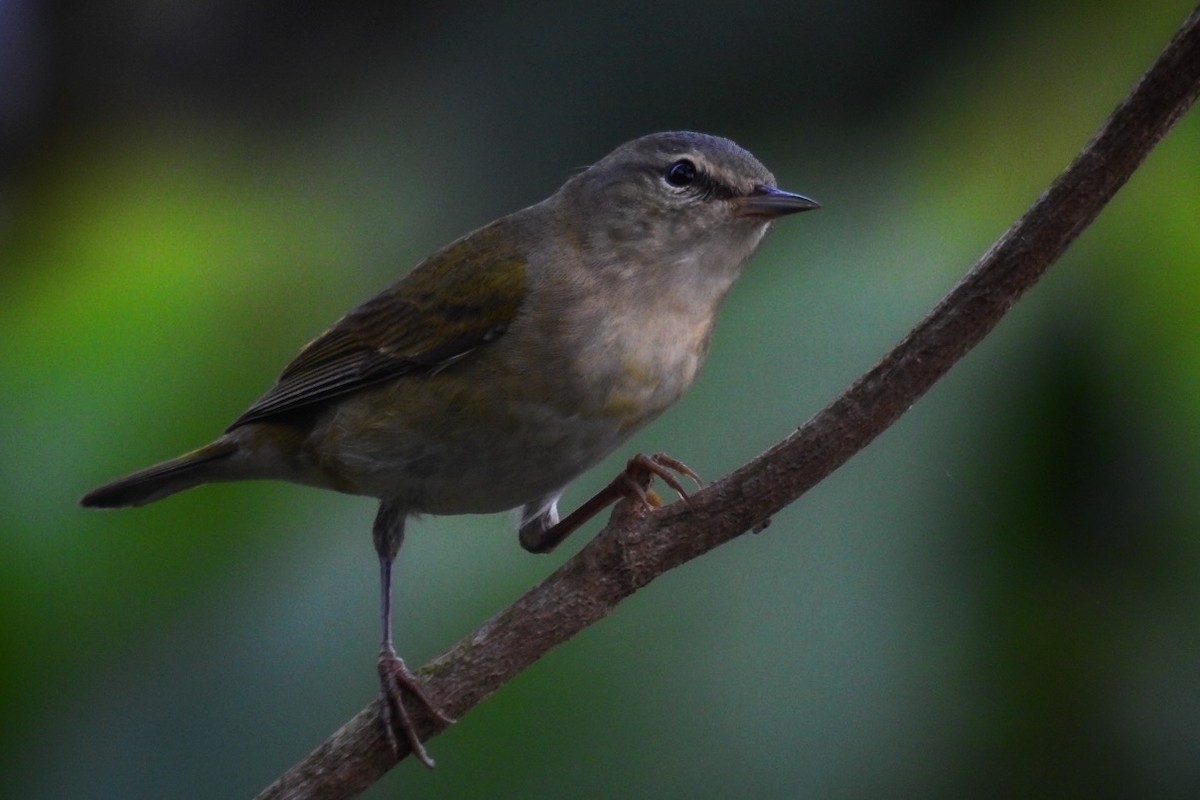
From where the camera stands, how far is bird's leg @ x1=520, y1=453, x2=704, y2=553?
216cm

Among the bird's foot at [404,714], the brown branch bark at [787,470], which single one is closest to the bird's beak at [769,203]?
the brown branch bark at [787,470]

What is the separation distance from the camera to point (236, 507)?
3.14 meters

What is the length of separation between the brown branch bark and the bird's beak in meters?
0.79

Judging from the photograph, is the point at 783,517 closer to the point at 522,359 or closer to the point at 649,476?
the point at 649,476

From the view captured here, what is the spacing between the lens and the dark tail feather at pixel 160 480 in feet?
9.41

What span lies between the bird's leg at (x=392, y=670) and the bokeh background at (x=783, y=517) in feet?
0.21

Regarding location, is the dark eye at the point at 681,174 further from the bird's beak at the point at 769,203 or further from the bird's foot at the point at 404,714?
the bird's foot at the point at 404,714

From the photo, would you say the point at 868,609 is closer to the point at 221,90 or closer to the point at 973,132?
the point at 973,132

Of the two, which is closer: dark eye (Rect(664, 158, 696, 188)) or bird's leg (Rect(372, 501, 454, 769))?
bird's leg (Rect(372, 501, 454, 769))

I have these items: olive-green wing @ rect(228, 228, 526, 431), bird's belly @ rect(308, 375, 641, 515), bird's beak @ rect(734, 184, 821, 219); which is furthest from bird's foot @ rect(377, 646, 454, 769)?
bird's beak @ rect(734, 184, 821, 219)

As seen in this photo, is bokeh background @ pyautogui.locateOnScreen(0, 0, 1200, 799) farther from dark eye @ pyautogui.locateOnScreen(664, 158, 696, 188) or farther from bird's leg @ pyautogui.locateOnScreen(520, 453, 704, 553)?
dark eye @ pyautogui.locateOnScreen(664, 158, 696, 188)

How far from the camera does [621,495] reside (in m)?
2.21

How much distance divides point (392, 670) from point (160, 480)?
87 centimetres

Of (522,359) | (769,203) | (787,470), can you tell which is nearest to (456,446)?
(522,359)
